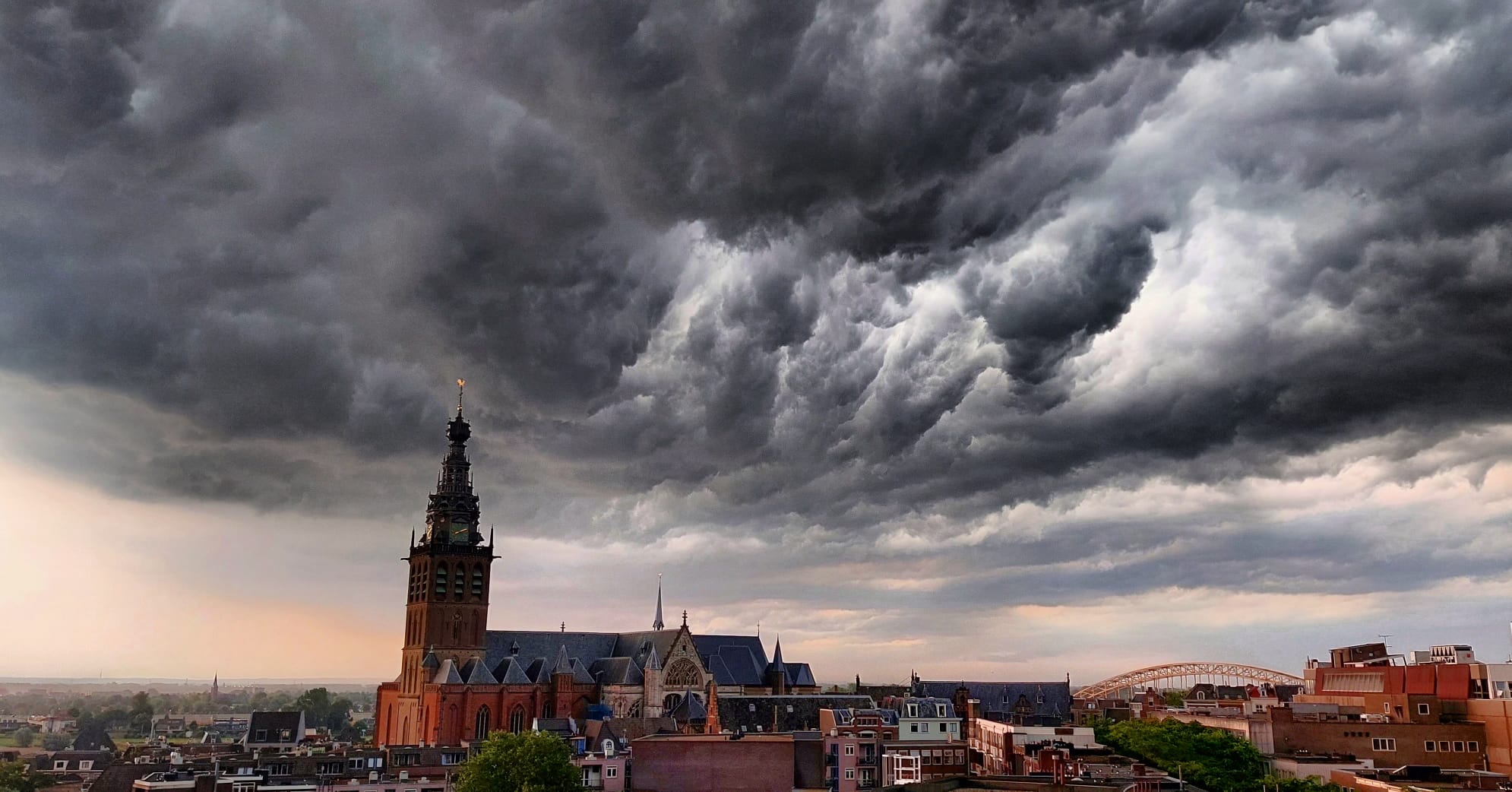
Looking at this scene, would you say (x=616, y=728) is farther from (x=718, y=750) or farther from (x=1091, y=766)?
(x=1091, y=766)

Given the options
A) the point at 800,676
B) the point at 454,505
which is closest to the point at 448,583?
the point at 454,505

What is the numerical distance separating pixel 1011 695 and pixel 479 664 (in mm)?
86148

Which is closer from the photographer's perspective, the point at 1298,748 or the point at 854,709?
the point at 1298,748

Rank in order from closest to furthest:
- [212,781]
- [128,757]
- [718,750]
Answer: [212,781] < [718,750] < [128,757]

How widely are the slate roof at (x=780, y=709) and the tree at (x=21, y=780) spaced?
3535 inches

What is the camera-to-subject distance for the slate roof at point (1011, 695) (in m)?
181

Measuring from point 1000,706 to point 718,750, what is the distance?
249 ft

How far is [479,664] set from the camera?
512 ft

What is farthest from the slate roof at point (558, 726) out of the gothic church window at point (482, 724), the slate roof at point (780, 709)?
the slate roof at point (780, 709)

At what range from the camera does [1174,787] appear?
91.1 meters

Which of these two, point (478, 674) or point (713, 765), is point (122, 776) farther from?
point (713, 765)

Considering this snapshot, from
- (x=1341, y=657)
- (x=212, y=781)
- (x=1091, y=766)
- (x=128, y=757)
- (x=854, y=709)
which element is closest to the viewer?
(x=1091, y=766)

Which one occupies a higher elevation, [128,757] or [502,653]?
[502,653]

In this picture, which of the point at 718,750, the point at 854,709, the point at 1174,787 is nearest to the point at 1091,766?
the point at 1174,787
